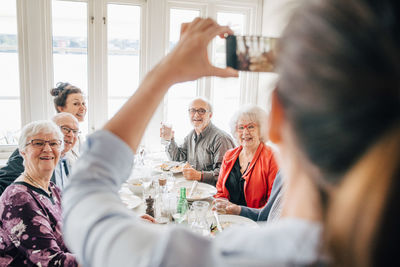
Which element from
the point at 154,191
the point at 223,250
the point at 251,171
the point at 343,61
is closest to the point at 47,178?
the point at 154,191

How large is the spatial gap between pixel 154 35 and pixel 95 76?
827mm

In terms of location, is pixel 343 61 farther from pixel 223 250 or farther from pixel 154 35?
pixel 154 35

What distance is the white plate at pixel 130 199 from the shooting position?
6.07 ft

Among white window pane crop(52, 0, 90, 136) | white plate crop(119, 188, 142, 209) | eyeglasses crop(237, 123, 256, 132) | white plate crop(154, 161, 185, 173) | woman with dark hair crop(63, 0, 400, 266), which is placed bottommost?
white plate crop(154, 161, 185, 173)

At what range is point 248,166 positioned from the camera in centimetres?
Result: 235

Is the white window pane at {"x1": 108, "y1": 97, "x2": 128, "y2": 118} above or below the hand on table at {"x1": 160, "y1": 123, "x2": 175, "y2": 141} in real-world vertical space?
above

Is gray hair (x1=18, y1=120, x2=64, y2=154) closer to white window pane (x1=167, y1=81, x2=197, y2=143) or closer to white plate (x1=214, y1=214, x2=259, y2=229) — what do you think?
white plate (x1=214, y1=214, x2=259, y2=229)

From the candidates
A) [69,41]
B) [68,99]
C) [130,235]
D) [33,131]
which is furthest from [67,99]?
[130,235]

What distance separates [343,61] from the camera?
261 millimetres

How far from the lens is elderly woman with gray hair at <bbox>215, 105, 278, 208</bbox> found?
2211mm

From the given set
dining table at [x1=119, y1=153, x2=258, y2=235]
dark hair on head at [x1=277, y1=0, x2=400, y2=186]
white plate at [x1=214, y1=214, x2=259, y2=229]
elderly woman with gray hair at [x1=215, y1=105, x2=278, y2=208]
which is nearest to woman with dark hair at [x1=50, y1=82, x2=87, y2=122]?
dining table at [x1=119, y1=153, x2=258, y2=235]

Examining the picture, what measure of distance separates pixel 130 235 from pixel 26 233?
1.20m

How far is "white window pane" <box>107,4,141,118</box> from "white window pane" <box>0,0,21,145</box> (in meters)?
0.96

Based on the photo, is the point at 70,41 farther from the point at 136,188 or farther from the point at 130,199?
the point at 130,199
